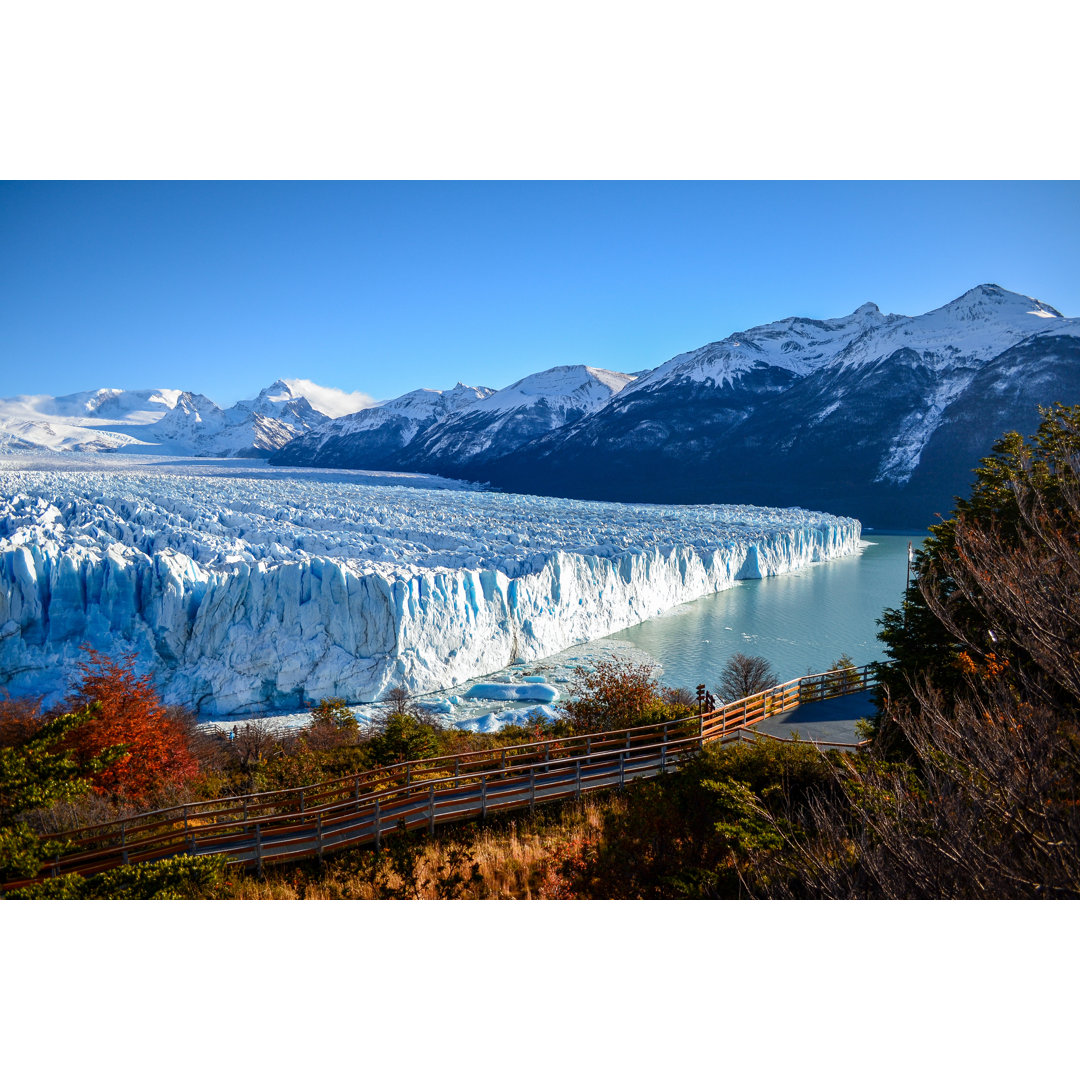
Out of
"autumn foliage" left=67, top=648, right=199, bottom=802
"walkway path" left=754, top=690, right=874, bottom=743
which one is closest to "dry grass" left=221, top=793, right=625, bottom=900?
"walkway path" left=754, top=690, right=874, bottom=743

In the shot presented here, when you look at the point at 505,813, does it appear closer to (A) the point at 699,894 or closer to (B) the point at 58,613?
(A) the point at 699,894

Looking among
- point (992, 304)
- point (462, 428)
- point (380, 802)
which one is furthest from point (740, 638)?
point (462, 428)

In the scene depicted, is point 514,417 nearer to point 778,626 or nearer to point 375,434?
point 375,434

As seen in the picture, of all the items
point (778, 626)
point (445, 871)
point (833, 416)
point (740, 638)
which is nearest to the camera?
point (445, 871)

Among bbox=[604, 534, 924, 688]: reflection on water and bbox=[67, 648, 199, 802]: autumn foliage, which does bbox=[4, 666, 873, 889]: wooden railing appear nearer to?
bbox=[67, 648, 199, 802]: autumn foliage

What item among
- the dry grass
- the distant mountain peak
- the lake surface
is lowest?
the lake surface

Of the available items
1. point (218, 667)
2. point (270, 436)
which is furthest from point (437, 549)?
point (270, 436)
